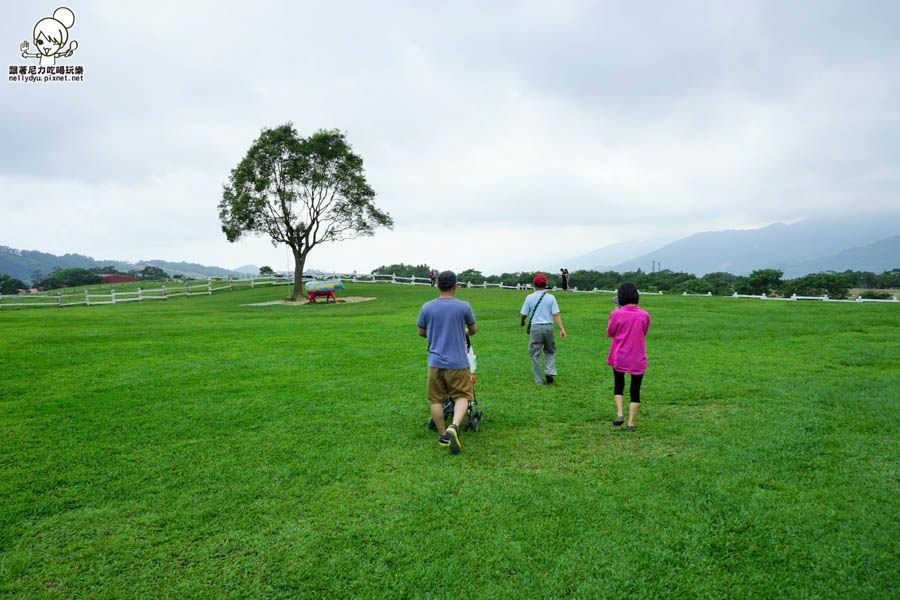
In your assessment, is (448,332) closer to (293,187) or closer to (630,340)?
(630,340)

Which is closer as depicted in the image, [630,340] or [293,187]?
[630,340]

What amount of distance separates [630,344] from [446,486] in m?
3.19

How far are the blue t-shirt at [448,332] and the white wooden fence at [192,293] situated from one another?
86.4ft

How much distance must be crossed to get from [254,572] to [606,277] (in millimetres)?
51217

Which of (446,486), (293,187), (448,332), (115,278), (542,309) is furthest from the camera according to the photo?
(115,278)

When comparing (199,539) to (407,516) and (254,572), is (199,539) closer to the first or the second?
A: (254,572)

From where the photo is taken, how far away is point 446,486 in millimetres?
4828

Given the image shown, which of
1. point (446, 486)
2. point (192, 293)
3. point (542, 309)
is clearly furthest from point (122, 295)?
point (446, 486)

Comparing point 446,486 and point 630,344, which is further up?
point 630,344

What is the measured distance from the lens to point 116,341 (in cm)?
1400

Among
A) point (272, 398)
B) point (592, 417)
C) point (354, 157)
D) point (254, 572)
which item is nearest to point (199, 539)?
point (254, 572)

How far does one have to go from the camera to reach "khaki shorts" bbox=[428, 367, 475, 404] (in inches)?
233

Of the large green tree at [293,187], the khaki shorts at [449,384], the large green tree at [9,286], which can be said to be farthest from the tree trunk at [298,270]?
the large green tree at [9,286]

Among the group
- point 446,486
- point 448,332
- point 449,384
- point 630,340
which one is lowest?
point 446,486
